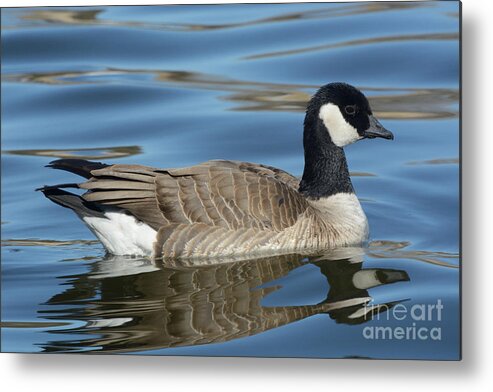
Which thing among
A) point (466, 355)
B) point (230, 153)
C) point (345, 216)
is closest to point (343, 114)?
point (345, 216)

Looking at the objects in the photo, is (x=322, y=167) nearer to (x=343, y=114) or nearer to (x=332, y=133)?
(x=332, y=133)

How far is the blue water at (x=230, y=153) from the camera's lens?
8.28 meters

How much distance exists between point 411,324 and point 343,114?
2.00m

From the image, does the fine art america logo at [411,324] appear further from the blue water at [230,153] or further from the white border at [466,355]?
the white border at [466,355]

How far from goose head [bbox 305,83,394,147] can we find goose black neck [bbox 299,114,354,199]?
59mm

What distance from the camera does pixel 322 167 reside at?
386 inches

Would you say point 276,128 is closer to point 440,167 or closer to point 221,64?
point 221,64

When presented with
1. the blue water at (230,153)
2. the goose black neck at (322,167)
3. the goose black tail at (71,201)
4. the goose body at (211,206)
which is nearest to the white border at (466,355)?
the blue water at (230,153)

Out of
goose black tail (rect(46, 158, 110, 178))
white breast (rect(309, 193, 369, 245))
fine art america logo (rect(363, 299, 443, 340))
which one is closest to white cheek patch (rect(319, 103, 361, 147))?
white breast (rect(309, 193, 369, 245))

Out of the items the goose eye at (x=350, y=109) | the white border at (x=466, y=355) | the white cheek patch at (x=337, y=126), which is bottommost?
the white border at (x=466, y=355)

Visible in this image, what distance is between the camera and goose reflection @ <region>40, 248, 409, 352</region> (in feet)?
27.2

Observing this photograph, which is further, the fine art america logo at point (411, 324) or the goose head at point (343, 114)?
the goose head at point (343, 114)

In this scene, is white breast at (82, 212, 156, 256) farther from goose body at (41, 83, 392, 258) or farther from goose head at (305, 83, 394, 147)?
goose head at (305, 83, 394, 147)

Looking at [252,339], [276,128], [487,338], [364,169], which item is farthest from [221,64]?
[487,338]
